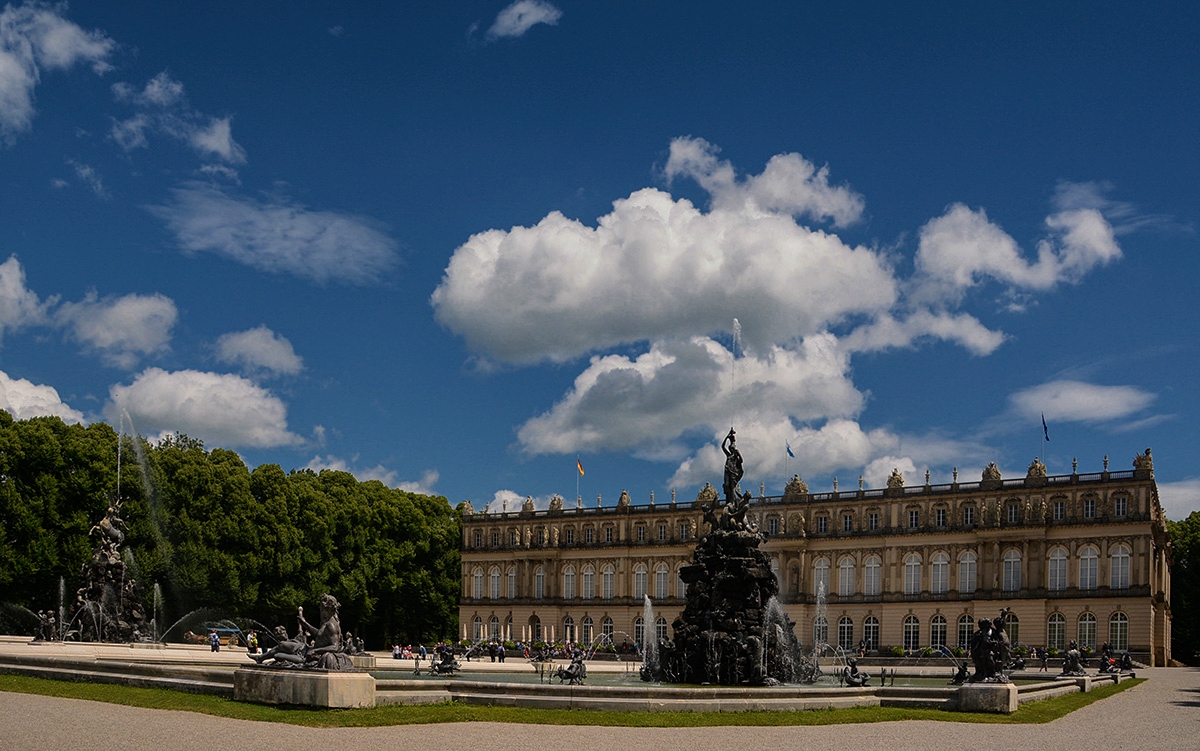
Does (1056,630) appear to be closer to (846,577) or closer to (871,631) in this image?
(871,631)

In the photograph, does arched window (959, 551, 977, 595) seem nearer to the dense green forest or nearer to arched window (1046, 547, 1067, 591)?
arched window (1046, 547, 1067, 591)

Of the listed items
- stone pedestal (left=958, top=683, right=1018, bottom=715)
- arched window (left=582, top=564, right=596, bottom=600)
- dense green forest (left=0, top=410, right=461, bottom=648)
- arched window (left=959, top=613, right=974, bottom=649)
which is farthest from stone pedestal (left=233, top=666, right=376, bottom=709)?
arched window (left=582, top=564, right=596, bottom=600)

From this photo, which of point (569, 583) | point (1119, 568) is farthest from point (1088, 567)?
point (569, 583)

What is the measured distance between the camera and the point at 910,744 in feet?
69.4

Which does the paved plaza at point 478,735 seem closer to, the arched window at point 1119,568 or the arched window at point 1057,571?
the arched window at point 1119,568

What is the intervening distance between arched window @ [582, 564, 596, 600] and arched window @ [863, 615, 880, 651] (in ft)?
86.1

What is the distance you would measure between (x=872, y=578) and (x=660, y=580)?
19772 mm

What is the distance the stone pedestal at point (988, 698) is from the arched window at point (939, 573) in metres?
62.7

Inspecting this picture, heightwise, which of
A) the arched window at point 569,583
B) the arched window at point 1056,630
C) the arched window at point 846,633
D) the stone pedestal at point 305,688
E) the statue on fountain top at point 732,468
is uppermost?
the statue on fountain top at point 732,468

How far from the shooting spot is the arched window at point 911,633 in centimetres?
8800

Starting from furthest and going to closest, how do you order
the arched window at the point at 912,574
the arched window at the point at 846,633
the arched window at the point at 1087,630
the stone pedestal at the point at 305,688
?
the arched window at the point at 846,633
the arched window at the point at 912,574
the arched window at the point at 1087,630
the stone pedestal at the point at 305,688

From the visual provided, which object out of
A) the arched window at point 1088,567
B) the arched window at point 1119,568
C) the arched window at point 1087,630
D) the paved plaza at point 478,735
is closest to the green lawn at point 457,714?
the paved plaza at point 478,735

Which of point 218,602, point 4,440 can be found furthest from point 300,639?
point 218,602

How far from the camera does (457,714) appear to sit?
2373 cm
